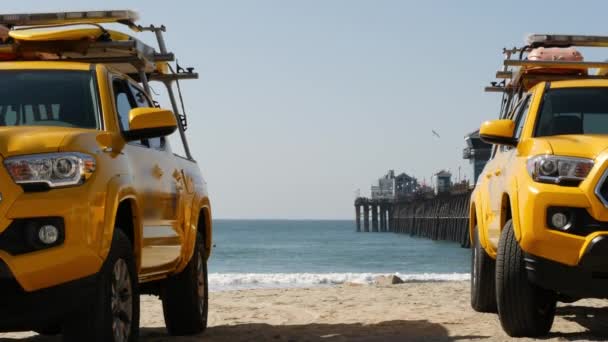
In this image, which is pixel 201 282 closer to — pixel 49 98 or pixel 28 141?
pixel 49 98

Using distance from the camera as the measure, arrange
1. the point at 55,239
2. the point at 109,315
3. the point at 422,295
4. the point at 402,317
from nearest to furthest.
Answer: the point at 55,239
the point at 109,315
the point at 402,317
the point at 422,295

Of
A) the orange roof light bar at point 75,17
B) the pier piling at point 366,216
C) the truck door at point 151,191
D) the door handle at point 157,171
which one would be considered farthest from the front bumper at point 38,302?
the pier piling at point 366,216

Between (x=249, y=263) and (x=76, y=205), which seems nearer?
(x=76, y=205)

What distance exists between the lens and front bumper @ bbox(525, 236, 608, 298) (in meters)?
6.57

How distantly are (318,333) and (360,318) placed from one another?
5.35ft

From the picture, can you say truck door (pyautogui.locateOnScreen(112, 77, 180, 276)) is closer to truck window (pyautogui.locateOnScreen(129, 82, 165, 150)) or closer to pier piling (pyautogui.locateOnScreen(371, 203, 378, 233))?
truck window (pyautogui.locateOnScreen(129, 82, 165, 150))

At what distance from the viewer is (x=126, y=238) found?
5.98 meters

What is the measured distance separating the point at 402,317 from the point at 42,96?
15.7 ft

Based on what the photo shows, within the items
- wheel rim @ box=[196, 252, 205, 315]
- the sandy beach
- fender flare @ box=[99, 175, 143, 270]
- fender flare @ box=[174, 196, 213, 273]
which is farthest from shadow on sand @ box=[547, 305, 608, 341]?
fender flare @ box=[99, 175, 143, 270]

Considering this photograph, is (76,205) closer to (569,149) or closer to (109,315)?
(109,315)

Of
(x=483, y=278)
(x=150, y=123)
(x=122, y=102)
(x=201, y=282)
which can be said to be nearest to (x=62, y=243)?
(x=150, y=123)

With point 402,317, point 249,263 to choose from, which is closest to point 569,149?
point 402,317

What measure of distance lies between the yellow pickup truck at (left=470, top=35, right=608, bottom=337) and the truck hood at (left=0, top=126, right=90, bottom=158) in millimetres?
2828

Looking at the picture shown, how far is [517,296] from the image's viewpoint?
283 inches
